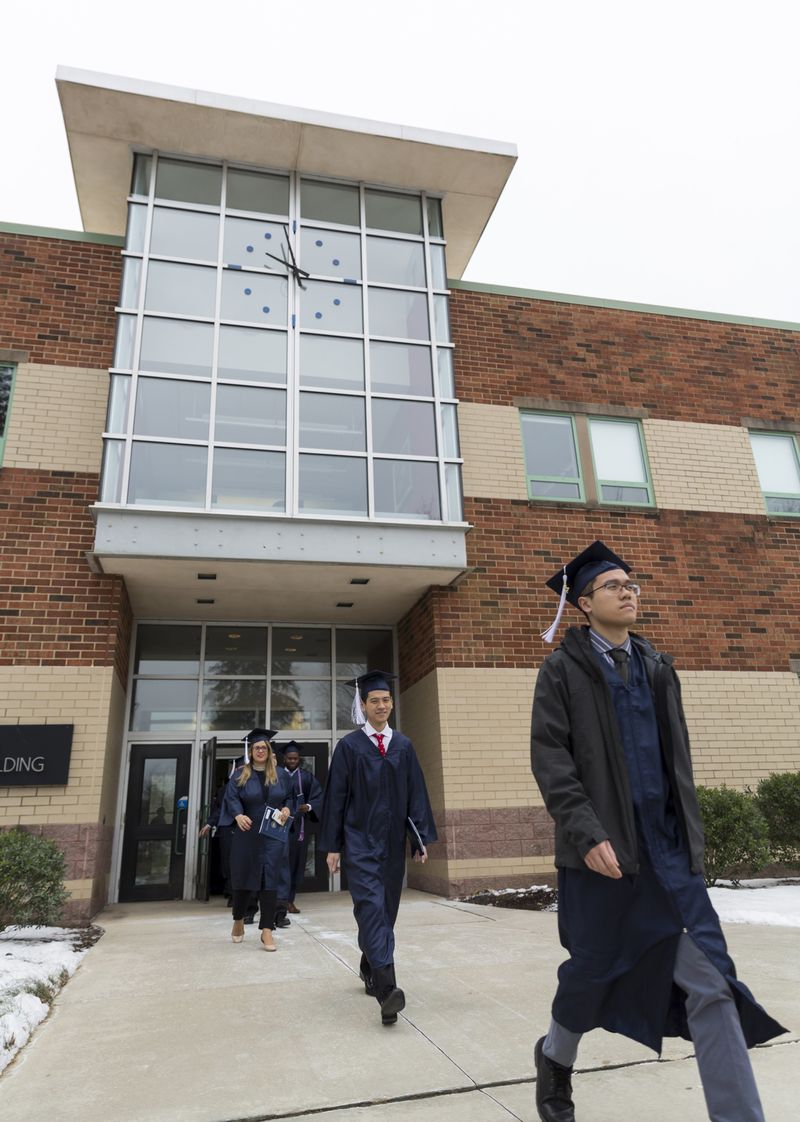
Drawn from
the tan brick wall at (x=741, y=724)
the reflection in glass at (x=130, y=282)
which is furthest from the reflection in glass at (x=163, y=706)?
the tan brick wall at (x=741, y=724)

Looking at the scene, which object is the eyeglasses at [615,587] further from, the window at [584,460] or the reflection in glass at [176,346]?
the window at [584,460]

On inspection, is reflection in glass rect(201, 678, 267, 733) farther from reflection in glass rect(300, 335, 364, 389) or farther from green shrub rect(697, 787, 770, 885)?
green shrub rect(697, 787, 770, 885)

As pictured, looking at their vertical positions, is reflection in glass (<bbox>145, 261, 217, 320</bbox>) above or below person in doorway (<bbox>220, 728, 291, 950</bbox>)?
above

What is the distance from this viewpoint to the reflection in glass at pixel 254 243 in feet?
37.1

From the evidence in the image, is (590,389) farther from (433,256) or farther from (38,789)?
(38,789)

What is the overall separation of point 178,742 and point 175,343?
579cm

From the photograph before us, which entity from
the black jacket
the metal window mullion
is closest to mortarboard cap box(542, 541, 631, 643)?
the black jacket

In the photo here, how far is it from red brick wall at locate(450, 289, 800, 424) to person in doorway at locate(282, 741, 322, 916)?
6.12m

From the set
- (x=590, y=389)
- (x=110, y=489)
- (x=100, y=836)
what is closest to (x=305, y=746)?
(x=100, y=836)

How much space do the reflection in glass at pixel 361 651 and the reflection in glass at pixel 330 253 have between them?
5522 mm

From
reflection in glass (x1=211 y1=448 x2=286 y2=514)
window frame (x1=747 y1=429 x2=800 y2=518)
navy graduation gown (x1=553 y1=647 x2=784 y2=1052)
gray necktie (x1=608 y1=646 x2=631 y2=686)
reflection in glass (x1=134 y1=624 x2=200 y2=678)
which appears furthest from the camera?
window frame (x1=747 y1=429 x2=800 y2=518)

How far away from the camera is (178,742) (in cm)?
1190

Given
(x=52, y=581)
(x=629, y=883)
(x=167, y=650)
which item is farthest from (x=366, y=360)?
(x=629, y=883)

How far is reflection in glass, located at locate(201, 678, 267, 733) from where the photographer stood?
1219 cm
